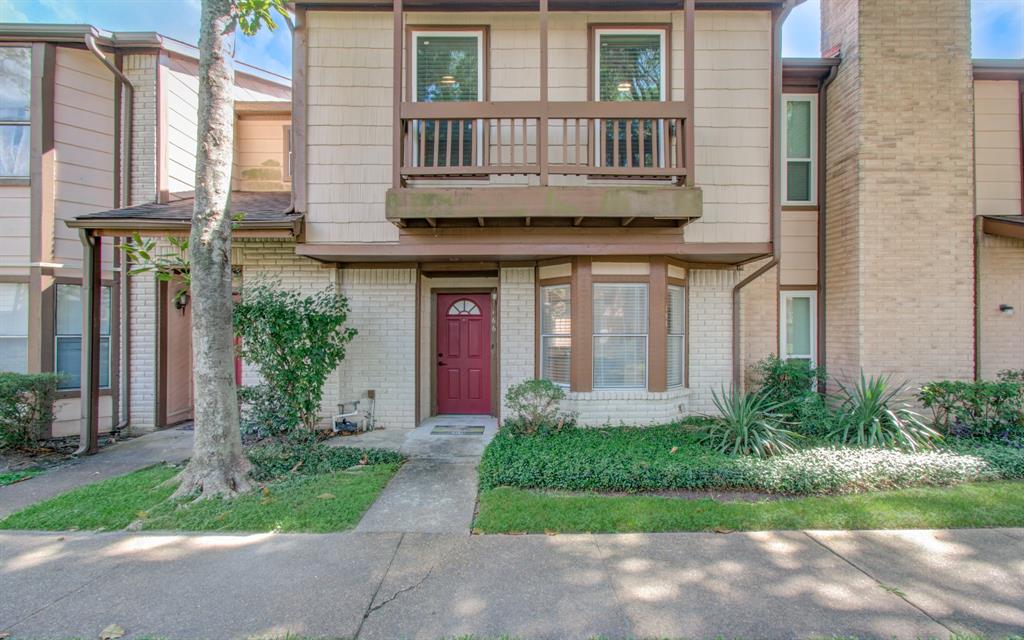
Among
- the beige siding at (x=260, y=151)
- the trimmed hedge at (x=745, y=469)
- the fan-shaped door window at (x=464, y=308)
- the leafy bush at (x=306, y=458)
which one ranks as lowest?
the leafy bush at (x=306, y=458)

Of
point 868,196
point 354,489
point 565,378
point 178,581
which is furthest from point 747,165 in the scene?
point 178,581

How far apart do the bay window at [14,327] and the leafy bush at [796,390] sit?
11054mm

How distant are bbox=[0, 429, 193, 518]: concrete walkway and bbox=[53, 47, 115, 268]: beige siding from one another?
9.84 feet

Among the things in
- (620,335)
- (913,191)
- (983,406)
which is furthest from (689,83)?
(983,406)

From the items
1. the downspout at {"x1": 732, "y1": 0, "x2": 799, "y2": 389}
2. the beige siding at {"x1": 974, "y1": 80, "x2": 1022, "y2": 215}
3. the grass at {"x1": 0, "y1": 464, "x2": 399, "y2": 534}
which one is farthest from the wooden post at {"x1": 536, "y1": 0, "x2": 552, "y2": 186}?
the beige siding at {"x1": 974, "y1": 80, "x2": 1022, "y2": 215}

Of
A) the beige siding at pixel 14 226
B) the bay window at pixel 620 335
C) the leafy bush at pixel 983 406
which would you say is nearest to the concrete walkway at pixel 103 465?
the beige siding at pixel 14 226

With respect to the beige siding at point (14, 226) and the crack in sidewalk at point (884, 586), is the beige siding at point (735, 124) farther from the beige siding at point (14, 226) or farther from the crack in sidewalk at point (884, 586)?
the beige siding at point (14, 226)

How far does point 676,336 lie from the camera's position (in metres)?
7.12

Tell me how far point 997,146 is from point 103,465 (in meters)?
14.0

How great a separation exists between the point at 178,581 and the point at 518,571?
234 centimetres

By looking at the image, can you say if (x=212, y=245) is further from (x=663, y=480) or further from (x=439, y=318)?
(x=663, y=480)

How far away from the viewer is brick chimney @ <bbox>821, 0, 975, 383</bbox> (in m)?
6.93

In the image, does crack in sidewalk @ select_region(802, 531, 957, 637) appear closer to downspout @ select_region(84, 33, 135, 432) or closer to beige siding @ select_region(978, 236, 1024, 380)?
beige siding @ select_region(978, 236, 1024, 380)

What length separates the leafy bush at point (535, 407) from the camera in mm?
6336
